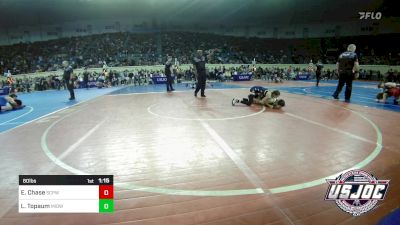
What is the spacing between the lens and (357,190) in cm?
296

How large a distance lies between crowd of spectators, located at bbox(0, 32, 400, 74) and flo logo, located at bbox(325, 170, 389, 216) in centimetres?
3163

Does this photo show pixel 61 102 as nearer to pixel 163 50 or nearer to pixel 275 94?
pixel 275 94

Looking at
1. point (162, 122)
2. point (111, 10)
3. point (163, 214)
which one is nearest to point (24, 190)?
point (163, 214)

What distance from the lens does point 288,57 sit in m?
40.2

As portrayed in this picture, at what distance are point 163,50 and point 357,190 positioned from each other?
120 ft

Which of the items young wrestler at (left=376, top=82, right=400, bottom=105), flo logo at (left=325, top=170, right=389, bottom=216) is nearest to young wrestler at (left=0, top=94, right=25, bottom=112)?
flo logo at (left=325, top=170, right=389, bottom=216)

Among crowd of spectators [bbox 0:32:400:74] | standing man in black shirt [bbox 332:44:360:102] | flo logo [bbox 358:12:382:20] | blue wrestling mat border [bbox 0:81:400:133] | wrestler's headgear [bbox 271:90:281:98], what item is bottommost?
blue wrestling mat border [bbox 0:81:400:133]

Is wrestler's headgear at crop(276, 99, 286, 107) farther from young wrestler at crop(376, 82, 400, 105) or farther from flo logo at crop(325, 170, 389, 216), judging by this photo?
flo logo at crop(325, 170, 389, 216)

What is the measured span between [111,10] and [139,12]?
3.93 meters

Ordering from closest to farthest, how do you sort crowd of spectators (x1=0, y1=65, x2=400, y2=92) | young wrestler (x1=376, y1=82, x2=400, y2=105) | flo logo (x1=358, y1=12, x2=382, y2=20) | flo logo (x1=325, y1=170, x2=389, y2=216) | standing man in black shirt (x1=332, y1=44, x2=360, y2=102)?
flo logo (x1=325, y1=170, x2=389, y2=216) < standing man in black shirt (x1=332, y1=44, x2=360, y2=102) < young wrestler (x1=376, y1=82, x2=400, y2=105) < crowd of spectators (x1=0, y1=65, x2=400, y2=92) < flo logo (x1=358, y1=12, x2=382, y2=20)

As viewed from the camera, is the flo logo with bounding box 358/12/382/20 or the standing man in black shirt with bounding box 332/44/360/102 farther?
Answer: the flo logo with bounding box 358/12/382/20
